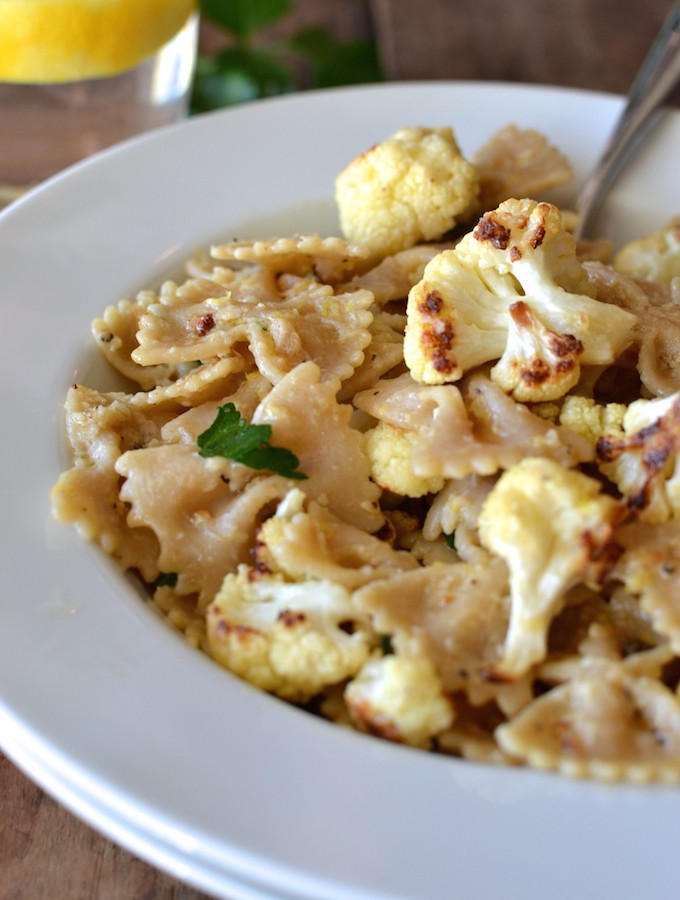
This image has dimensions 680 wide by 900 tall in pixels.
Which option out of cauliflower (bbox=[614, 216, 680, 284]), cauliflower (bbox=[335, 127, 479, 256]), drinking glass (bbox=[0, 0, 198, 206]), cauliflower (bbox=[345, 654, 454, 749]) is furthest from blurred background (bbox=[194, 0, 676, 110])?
cauliflower (bbox=[345, 654, 454, 749])

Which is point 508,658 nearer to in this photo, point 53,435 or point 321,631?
point 321,631

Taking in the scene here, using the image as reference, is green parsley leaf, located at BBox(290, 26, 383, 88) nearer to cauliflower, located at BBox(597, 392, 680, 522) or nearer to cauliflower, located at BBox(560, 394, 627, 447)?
cauliflower, located at BBox(560, 394, 627, 447)

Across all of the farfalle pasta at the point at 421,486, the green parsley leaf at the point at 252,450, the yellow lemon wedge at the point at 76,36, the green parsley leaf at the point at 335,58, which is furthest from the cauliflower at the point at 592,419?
the green parsley leaf at the point at 335,58

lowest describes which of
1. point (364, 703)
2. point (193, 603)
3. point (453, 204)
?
point (193, 603)

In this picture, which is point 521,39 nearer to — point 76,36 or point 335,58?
point 335,58

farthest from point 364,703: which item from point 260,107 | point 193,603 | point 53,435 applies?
point 260,107

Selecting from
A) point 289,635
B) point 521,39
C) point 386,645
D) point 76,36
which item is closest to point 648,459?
point 386,645
